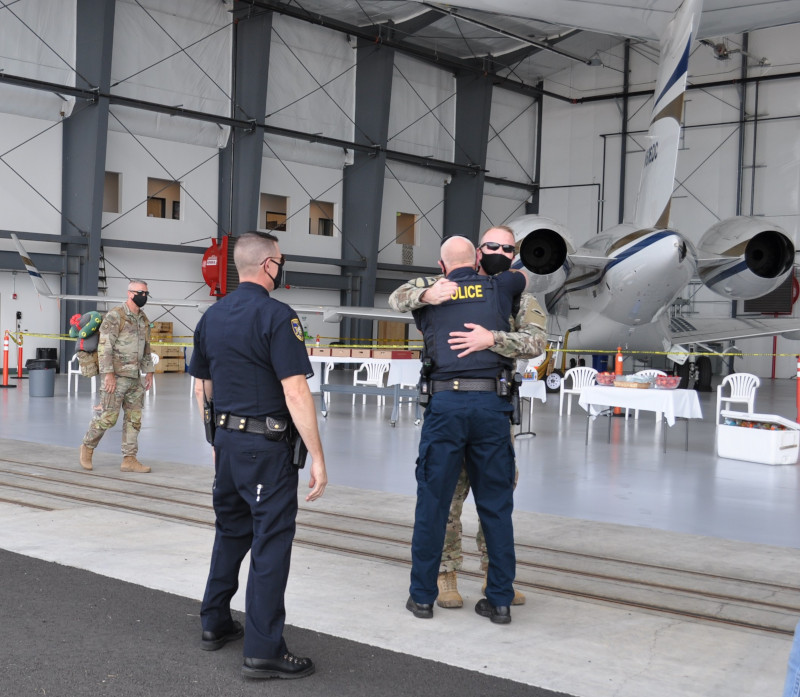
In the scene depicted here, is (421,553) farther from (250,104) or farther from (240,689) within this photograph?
(250,104)

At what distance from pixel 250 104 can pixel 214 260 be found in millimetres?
4951

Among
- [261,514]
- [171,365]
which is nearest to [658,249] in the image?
[261,514]

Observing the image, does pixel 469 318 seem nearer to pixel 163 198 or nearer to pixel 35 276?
pixel 35 276

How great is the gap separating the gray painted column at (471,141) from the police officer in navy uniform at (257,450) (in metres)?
26.8

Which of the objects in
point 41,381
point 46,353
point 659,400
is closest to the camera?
point 659,400

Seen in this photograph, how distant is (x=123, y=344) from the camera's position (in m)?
7.95

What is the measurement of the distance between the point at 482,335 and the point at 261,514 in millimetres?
1339

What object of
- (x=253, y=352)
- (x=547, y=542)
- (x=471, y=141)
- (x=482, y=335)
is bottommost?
(x=547, y=542)

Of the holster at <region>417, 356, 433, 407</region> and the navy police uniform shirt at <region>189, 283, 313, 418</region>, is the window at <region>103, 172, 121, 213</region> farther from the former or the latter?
the navy police uniform shirt at <region>189, 283, 313, 418</region>

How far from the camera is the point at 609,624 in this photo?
13.1 feet

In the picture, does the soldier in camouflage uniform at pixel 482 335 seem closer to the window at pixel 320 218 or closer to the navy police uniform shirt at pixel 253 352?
the navy police uniform shirt at pixel 253 352

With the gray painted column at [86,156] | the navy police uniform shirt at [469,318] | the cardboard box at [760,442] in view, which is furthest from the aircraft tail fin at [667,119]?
the gray painted column at [86,156]

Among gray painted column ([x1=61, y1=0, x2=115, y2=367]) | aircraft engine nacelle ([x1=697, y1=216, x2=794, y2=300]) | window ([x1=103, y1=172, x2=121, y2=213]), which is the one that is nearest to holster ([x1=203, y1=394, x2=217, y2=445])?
aircraft engine nacelle ([x1=697, y1=216, x2=794, y2=300])

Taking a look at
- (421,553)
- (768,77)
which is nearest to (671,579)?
(421,553)
